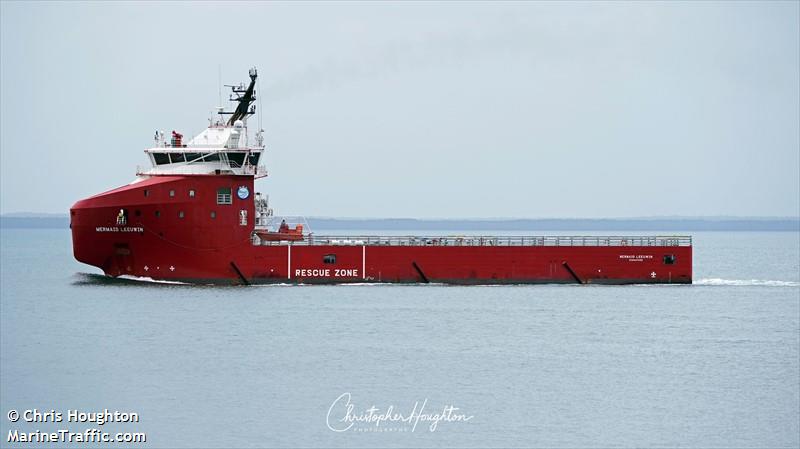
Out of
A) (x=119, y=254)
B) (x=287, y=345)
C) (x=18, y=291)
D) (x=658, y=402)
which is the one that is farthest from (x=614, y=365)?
(x=18, y=291)

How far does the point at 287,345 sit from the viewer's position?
147ft

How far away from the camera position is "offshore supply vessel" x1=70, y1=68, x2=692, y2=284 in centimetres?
5903

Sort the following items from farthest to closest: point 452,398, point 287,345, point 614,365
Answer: point 287,345 → point 614,365 → point 452,398

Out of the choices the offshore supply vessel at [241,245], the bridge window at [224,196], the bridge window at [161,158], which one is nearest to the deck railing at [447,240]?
the offshore supply vessel at [241,245]

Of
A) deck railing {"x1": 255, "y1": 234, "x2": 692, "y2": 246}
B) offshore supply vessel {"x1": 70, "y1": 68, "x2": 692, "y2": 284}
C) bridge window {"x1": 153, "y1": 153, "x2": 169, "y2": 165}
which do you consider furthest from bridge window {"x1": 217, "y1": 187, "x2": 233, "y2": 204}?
deck railing {"x1": 255, "y1": 234, "x2": 692, "y2": 246}

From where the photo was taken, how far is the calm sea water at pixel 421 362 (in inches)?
1318

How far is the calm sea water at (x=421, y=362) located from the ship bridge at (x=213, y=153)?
5927 mm

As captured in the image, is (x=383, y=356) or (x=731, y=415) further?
(x=383, y=356)

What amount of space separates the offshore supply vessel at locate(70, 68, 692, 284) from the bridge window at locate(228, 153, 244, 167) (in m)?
0.05

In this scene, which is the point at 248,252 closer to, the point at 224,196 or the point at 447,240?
the point at 224,196

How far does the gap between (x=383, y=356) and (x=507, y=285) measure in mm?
21659

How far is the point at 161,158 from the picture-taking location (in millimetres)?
60594

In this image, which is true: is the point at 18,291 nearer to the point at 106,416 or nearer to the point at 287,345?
the point at 287,345

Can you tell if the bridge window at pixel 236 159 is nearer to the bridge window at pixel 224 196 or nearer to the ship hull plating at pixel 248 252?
the ship hull plating at pixel 248 252
